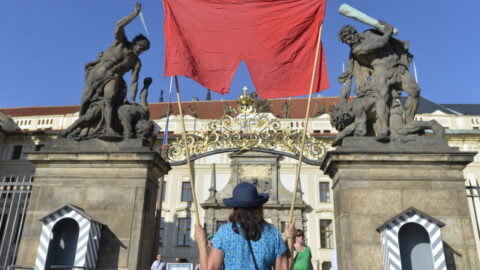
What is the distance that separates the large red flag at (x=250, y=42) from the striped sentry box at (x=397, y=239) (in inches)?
90.0

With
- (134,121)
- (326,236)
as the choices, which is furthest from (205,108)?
(134,121)

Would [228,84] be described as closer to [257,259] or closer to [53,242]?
[53,242]

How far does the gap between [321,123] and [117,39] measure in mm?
20744

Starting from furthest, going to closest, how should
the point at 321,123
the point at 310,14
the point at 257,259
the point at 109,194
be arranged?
the point at 321,123
the point at 310,14
the point at 109,194
the point at 257,259

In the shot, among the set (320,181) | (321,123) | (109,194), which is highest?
→ (321,123)

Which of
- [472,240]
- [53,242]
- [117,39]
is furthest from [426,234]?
[117,39]

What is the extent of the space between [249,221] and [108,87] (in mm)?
4678

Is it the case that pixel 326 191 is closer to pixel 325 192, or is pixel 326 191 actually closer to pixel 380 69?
pixel 325 192

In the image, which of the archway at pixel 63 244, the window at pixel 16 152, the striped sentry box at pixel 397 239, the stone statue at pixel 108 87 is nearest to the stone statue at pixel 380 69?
the striped sentry box at pixel 397 239

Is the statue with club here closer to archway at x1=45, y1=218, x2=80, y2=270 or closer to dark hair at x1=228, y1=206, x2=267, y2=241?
dark hair at x1=228, y1=206, x2=267, y2=241

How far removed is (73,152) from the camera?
6.18m

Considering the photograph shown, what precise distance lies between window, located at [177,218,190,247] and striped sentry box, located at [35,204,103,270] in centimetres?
2257

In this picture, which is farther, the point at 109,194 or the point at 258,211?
the point at 109,194

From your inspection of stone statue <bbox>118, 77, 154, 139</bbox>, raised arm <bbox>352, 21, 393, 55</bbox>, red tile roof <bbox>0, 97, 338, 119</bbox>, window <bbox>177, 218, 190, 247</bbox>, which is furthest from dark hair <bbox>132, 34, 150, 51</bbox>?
red tile roof <bbox>0, 97, 338, 119</bbox>
